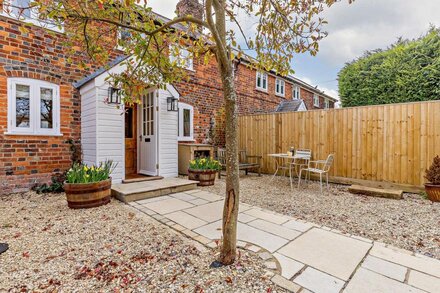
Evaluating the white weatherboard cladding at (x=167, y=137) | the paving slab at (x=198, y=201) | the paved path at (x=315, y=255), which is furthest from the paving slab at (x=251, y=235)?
the white weatherboard cladding at (x=167, y=137)

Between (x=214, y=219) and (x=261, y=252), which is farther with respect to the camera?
(x=214, y=219)

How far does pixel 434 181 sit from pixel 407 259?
3290mm

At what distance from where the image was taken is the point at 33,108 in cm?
500

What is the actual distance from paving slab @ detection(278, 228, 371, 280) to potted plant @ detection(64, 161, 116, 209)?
330cm

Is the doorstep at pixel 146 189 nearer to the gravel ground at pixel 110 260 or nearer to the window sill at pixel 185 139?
the gravel ground at pixel 110 260

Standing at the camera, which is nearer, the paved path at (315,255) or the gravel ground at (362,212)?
the paved path at (315,255)

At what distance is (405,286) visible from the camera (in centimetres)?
190

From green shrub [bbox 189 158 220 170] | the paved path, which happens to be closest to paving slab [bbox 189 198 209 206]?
the paved path

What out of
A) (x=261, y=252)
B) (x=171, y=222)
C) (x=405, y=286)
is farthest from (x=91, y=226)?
(x=405, y=286)

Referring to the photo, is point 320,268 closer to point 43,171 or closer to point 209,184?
point 209,184

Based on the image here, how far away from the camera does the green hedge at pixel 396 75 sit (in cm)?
679

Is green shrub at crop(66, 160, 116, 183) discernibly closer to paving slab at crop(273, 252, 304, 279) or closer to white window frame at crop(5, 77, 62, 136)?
white window frame at crop(5, 77, 62, 136)

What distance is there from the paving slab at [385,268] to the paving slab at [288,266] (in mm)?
670

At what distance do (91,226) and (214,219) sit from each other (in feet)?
5.88
